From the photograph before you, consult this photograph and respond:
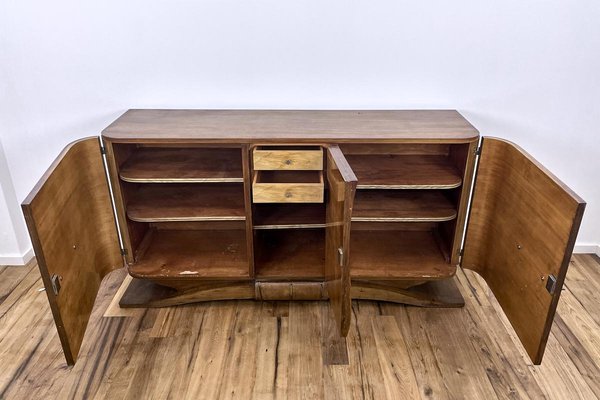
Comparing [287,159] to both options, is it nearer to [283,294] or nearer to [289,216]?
[289,216]

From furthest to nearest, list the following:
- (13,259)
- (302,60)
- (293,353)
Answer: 1. (13,259)
2. (302,60)
3. (293,353)

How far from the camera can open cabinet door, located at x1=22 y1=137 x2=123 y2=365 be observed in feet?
3.79

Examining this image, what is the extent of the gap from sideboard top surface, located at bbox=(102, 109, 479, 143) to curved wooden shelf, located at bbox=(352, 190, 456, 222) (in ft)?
0.95

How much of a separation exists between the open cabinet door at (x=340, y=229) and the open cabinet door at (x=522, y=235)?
529 millimetres

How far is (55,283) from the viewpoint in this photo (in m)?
1.18

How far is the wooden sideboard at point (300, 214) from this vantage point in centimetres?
126

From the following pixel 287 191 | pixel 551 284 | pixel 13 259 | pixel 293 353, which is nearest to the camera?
pixel 551 284

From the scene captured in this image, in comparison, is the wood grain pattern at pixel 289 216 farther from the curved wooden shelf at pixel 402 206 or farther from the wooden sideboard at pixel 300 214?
the curved wooden shelf at pixel 402 206

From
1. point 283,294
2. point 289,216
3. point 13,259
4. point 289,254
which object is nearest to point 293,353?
point 283,294

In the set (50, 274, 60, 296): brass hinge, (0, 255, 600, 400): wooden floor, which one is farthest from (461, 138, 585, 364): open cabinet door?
(50, 274, 60, 296): brass hinge

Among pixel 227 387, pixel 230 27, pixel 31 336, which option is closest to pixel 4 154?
pixel 31 336

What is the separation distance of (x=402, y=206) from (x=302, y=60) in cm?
69

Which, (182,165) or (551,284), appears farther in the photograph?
(182,165)

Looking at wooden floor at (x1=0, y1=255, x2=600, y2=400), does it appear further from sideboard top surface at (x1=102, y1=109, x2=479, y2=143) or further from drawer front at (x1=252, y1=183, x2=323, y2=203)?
sideboard top surface at (x1=102, y1=109, x2=479, y2=143)
